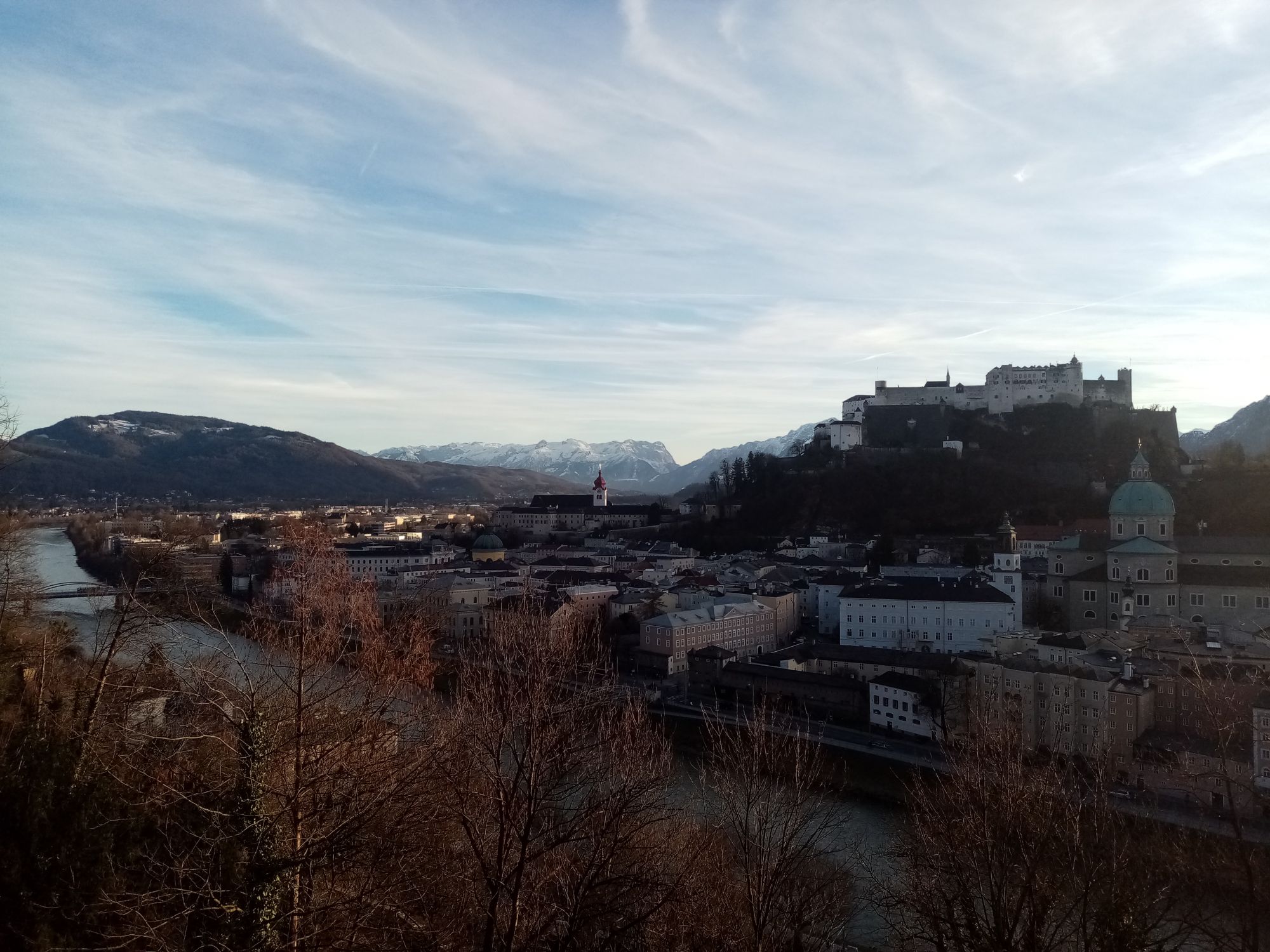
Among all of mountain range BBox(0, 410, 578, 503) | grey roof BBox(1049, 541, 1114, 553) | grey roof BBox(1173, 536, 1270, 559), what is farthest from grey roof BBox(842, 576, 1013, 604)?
mountain range BBox(0, 410, 578, 503)

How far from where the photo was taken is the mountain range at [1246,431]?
2094 inches

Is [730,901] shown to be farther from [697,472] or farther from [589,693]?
[697,472]

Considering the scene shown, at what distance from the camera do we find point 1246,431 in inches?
2259

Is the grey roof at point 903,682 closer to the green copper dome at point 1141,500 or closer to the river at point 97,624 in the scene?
the river at point 97,624

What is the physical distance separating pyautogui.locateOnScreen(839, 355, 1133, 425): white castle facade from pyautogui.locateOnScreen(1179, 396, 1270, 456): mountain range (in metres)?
25.6

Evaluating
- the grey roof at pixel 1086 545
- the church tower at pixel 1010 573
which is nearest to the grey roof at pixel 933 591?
the church tower at pixel 1010 573

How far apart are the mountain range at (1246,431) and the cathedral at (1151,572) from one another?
38.9 m

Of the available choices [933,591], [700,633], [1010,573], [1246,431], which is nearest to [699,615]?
[700,633]

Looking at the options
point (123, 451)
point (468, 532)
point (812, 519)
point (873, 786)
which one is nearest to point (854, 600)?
point (873, 786)

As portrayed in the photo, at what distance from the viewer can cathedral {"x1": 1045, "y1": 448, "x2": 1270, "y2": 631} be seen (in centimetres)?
1554

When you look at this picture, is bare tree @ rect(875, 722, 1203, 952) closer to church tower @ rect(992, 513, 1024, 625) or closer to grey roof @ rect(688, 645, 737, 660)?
grey roof @ rect(688, 645, 737, 660)

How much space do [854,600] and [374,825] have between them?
13913 mm

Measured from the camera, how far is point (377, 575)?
73.9ft

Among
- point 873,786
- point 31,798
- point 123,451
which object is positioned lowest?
point 873,786
